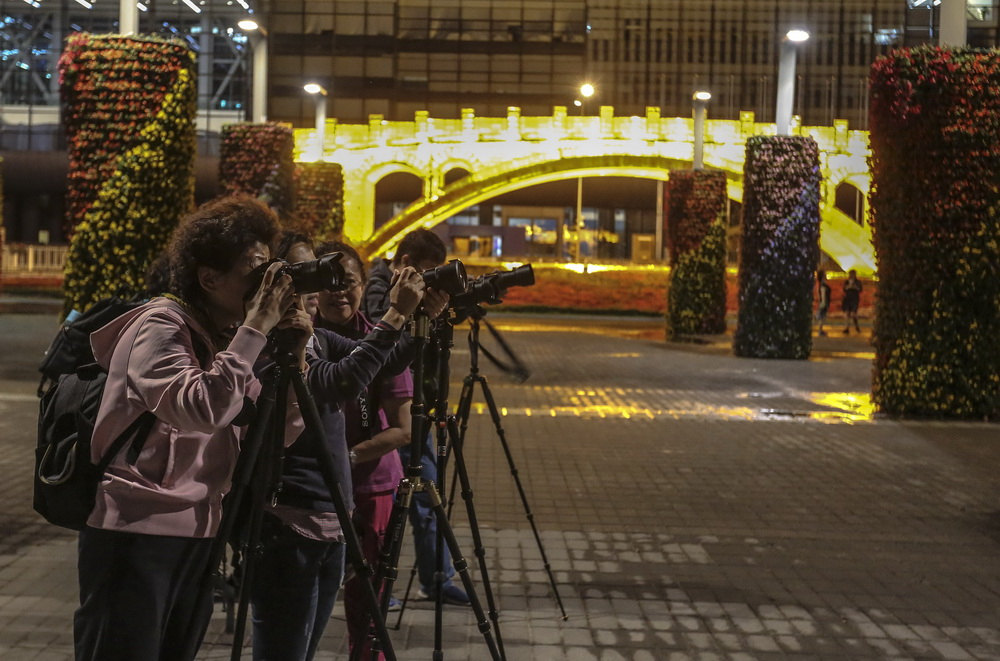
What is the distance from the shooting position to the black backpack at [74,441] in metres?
2.84

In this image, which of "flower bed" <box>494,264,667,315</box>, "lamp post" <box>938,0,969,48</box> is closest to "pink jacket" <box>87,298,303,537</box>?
"lamp post" <box>938,0,969,48</box>

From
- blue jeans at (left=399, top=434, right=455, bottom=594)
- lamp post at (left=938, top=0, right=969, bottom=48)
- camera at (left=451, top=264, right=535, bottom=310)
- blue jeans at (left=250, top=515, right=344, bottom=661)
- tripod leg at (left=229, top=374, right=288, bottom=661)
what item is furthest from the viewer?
lamp post at (left=938, top=0, right=969, bottom=48)

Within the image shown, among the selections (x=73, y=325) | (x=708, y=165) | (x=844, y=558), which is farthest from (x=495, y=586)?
(x=708, y=165)

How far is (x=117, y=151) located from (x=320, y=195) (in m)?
11.5

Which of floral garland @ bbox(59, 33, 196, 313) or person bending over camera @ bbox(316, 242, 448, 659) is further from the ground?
floral garland @ bbox(59, 33, 196, 313)

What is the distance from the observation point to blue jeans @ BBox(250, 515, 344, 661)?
343 centimetres

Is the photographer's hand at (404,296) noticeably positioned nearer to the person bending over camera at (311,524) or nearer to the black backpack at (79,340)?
the person bending over camera at (311,524)

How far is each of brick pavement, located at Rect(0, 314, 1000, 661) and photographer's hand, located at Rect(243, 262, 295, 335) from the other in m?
2.44

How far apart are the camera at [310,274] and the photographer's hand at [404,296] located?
2.45 ft

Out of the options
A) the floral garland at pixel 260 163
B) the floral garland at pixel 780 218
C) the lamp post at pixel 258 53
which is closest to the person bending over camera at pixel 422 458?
the lamp post at pixel 258 53

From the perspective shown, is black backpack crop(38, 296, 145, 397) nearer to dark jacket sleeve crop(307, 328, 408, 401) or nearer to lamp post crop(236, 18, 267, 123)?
dark jacket sleeve crop(307, 328, 408, 401)

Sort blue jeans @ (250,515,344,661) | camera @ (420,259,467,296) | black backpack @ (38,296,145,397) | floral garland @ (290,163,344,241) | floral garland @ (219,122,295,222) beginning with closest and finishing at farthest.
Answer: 1. black backpack @ (38,296,145,397)
2. blue jeans @ (250,515,344,661)
3. camera @ (420,259,467,296)
4. floral garland @ (219,122,295,222)
5. floral garland @ (290,163,344,241)

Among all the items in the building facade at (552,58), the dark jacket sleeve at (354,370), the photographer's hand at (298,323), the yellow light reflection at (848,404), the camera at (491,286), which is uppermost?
the building facade at (552,58)

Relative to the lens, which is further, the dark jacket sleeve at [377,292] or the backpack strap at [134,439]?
the dark jacket sleeve at [377,292]
